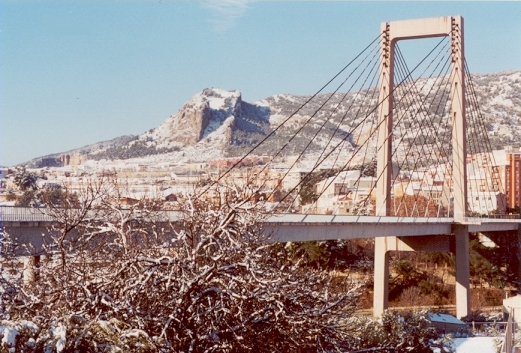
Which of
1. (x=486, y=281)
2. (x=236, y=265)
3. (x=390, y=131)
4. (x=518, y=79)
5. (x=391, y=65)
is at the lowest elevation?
(x=486, y=281)

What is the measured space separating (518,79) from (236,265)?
154932 mm

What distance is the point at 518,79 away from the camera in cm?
15188

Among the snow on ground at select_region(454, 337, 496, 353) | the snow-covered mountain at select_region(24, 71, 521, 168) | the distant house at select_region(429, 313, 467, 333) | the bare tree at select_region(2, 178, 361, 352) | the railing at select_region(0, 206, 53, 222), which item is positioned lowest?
the distant house at select_region(429, 313, 467, 333)

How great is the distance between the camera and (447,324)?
2159 cm

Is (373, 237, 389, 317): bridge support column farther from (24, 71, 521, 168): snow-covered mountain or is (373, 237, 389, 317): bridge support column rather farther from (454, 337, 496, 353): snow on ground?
(24, 71, 521, 168): snow-covered mountain

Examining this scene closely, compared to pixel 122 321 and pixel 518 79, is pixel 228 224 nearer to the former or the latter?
pixel 122 321

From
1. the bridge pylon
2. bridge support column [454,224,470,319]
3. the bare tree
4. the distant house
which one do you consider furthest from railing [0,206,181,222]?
bridge support column [454,224,470,319]

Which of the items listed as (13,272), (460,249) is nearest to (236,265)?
(13,272)

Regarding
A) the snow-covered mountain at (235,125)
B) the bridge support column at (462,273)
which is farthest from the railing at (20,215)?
the snow-covered mountain at (235,125)

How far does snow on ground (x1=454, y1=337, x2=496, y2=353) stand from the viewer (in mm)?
14112

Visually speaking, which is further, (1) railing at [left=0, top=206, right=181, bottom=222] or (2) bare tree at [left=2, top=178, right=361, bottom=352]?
(1) railing at [left=0, top=206, right=181, bottom=222]

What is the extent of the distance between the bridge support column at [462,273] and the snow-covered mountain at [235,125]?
108 metres

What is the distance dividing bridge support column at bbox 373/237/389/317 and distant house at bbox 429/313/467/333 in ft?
5.12

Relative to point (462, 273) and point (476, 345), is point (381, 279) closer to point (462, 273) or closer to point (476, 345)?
point (462, 273)
